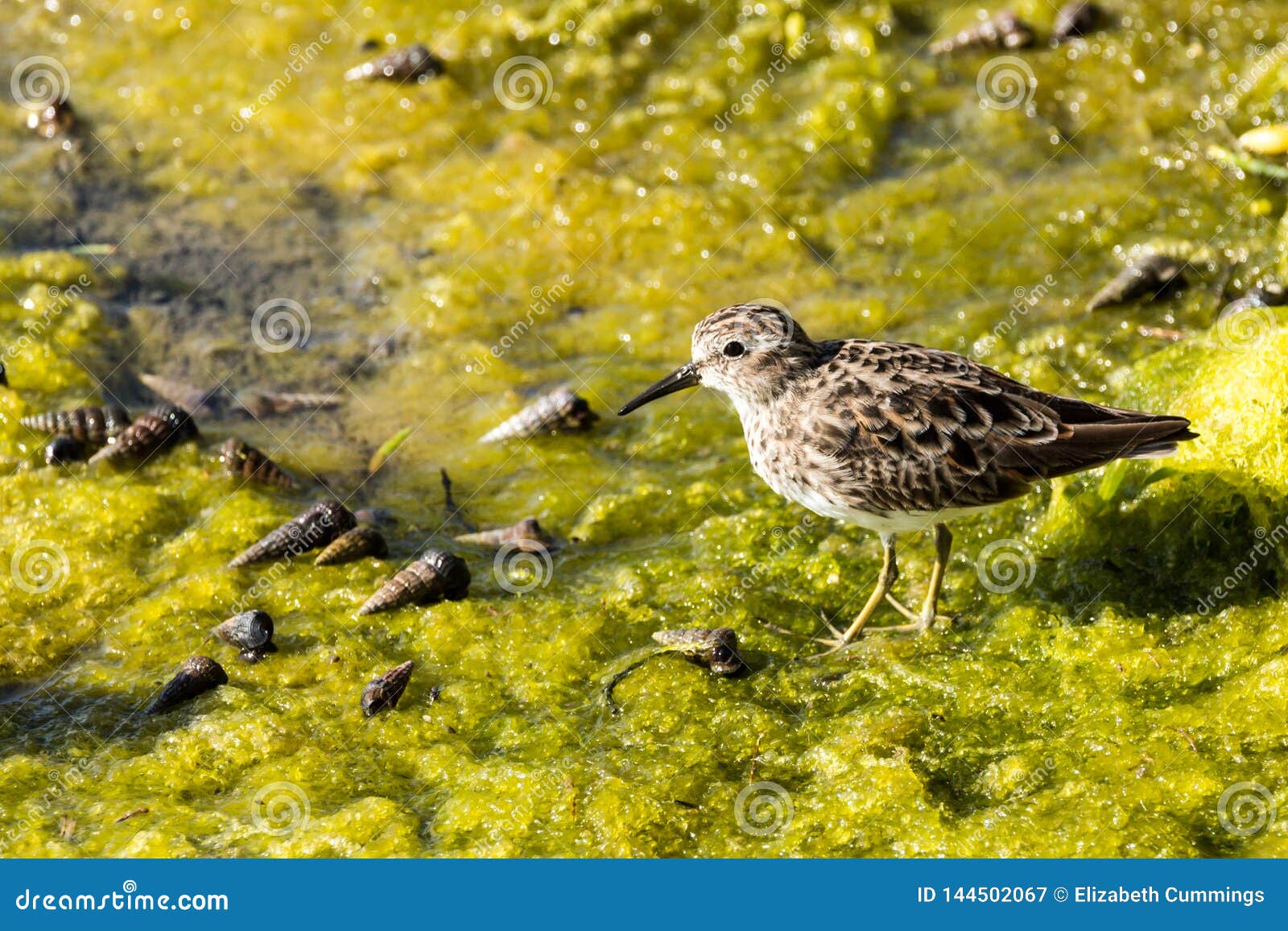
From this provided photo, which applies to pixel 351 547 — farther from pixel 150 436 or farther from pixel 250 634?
pixel 150 436

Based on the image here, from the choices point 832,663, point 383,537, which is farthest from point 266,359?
point 832,663

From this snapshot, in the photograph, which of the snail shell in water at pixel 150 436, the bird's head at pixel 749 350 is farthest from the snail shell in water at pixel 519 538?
the snail shell in water at pixel 150 436

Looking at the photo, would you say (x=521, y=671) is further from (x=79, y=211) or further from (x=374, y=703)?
(x=79, y=211)

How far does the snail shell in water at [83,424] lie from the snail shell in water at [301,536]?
3.76 feet

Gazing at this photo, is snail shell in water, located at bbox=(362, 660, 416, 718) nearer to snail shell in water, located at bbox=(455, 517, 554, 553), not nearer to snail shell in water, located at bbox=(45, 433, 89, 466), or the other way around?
snail shell in water, located at bbox=(455, 517, 554, 553)

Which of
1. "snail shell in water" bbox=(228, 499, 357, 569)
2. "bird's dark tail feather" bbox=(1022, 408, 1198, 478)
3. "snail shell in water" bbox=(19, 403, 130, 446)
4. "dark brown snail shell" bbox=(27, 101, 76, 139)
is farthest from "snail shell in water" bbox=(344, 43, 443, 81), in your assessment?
"bird's dark tail feather" bbox=(1022, 408, 1198, 478)

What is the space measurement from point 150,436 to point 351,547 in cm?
137

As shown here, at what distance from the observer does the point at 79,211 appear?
8195 mm

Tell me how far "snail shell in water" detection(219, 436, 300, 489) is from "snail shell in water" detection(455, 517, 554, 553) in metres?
1.00

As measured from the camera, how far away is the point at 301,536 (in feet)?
19.9

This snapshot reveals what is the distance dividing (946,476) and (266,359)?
13.4 ft

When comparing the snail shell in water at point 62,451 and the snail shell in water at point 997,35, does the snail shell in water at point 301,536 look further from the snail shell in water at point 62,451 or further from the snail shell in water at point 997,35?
the snail shell in water at point 997,35

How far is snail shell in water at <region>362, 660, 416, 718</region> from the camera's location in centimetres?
522

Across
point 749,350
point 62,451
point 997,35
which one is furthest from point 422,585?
point 997,35
